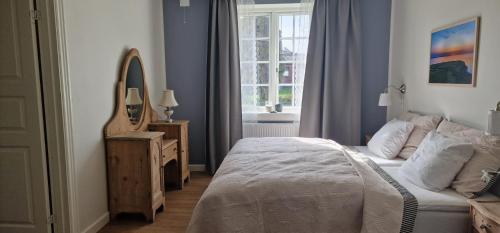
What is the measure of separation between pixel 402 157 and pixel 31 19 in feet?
10.9

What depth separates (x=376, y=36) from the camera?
13.3ft

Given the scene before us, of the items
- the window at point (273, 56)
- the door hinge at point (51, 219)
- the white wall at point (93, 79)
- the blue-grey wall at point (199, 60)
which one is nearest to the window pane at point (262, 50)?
the window at point (273, 56)

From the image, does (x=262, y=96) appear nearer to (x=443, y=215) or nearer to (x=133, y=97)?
(x=133, y=97)

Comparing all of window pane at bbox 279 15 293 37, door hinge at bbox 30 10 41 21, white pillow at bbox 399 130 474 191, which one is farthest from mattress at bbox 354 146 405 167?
door hinge at bbox 30 10 41 21

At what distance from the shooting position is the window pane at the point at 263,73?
14.3ft

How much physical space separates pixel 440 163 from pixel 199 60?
124 inches

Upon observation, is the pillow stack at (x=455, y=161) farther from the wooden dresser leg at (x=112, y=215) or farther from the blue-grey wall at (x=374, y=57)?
the wooden dresser leg at (x=112, y=215)

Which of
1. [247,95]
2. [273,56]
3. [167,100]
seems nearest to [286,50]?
[273,56]

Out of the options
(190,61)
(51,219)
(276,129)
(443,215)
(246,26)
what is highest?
(246,26)

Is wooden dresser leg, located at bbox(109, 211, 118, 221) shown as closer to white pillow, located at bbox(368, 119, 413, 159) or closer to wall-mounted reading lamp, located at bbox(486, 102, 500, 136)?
white pillow, located at bbox(368, 119, 413, 159)

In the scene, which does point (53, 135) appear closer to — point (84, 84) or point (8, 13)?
point (84, 84)

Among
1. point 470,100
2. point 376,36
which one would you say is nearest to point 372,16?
point 376,36

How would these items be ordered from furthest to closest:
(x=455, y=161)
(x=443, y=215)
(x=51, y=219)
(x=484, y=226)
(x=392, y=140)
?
1. (x=392, y=140)
2. (x=51, y=219)
3. (x=455, y=161)
4. (x=443, y=215)
5. (x=484, y=226)

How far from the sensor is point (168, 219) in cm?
295
